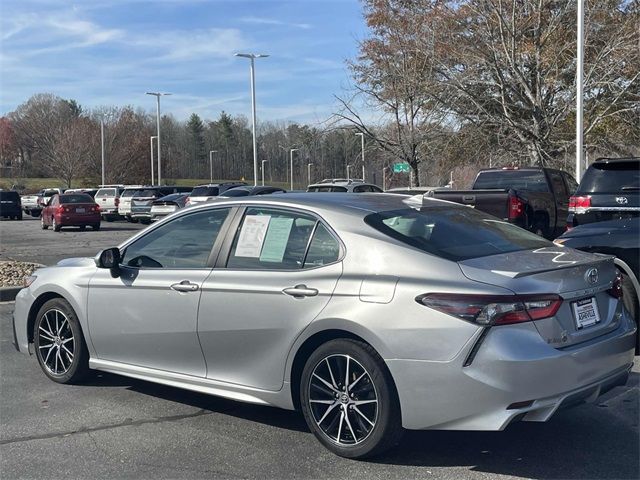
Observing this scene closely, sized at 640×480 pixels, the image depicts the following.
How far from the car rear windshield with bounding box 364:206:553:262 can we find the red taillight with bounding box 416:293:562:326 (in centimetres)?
35

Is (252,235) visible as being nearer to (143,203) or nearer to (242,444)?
(242,444)

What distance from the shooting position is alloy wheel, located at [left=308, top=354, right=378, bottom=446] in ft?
14.1

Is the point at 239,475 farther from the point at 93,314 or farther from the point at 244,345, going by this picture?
the point at 93,314

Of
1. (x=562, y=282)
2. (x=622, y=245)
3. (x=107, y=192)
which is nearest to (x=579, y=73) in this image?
(x=622, y=245)

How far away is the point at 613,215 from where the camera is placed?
10.5 m

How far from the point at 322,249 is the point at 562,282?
58.3 inches

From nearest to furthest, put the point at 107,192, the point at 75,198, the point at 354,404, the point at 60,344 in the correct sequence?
1. the point at 354,404
2. the point at 60,344
3. the point at 75,198
4. the point at 107,192

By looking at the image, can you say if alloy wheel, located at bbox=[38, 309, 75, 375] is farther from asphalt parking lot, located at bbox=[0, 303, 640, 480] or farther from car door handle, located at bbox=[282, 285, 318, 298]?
car door handle, located at bbox=[282, 285, 318, 298]

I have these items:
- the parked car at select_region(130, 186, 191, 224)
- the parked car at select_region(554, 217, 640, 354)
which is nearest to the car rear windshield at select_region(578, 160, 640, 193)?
the parked car at select_region(554, 217, 640, 354)

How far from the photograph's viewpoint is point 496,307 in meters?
3.93

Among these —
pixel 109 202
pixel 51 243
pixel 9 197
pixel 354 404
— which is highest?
pixel 9 197

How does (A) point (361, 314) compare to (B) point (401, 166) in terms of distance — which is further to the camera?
(B) point (401, 166)

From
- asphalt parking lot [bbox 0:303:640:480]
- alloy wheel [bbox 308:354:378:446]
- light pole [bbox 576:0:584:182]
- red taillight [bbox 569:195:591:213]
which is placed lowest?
asphalt parking lot [bbox 0:303:640:480]

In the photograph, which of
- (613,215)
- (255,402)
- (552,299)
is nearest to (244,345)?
(255,402)
